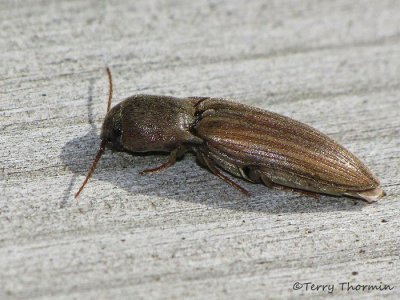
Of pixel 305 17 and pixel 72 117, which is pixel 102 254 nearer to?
pixel 72 117

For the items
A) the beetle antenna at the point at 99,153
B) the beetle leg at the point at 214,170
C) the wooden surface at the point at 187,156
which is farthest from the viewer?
the beetle leg at the point at 214,170

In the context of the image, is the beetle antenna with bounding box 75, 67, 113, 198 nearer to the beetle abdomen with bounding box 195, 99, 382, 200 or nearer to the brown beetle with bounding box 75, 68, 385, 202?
the brown beetle with bounding box 75, 68, 385, 202

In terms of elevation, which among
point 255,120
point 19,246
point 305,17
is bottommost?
point 19,246

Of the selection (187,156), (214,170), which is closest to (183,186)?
(214,170)

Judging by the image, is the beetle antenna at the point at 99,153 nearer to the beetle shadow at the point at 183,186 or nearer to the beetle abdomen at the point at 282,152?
the beetle shadow at the point at 183,186

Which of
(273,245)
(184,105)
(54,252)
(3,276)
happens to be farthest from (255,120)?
(3,276)

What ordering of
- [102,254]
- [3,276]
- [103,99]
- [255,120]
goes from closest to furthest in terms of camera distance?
[3,276] → [102,254] → [255,120] → [103,99]

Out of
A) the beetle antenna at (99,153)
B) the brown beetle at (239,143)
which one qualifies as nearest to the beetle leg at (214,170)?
the brown beetle at (239,143)
